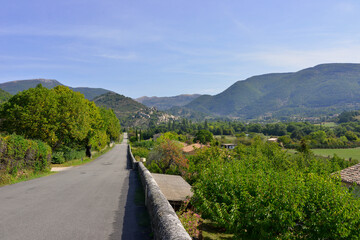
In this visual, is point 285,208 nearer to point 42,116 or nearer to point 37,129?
point 37,129

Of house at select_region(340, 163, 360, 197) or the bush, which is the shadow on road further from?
the bush

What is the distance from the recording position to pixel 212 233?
1249 cm

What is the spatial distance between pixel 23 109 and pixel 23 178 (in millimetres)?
13390

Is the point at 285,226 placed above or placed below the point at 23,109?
below

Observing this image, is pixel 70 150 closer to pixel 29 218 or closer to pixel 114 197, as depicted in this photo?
pixel 114 197

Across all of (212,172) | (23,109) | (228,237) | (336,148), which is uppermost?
(23,109)

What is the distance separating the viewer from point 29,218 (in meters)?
7.71

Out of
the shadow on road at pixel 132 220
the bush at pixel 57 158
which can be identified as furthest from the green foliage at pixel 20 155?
the bush at pixel 57 158

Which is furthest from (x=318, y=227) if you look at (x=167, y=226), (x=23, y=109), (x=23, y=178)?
(x=23, y=109)

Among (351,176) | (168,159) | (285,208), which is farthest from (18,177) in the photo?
(351,176)

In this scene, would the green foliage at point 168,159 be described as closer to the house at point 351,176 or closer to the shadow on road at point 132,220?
the shadow on road at point 132,220

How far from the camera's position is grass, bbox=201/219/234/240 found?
1182cm

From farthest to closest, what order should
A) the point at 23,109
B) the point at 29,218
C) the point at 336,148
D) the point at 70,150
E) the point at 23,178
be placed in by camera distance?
1. the point at 336,148
2. the point at 70,150
3. the point at 23,109
4. the point at 23,178
5. the point at 29,218

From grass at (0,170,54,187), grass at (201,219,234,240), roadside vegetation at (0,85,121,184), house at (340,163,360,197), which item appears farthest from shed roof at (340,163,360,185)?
roadside vegetation at (0,85,121,184)
